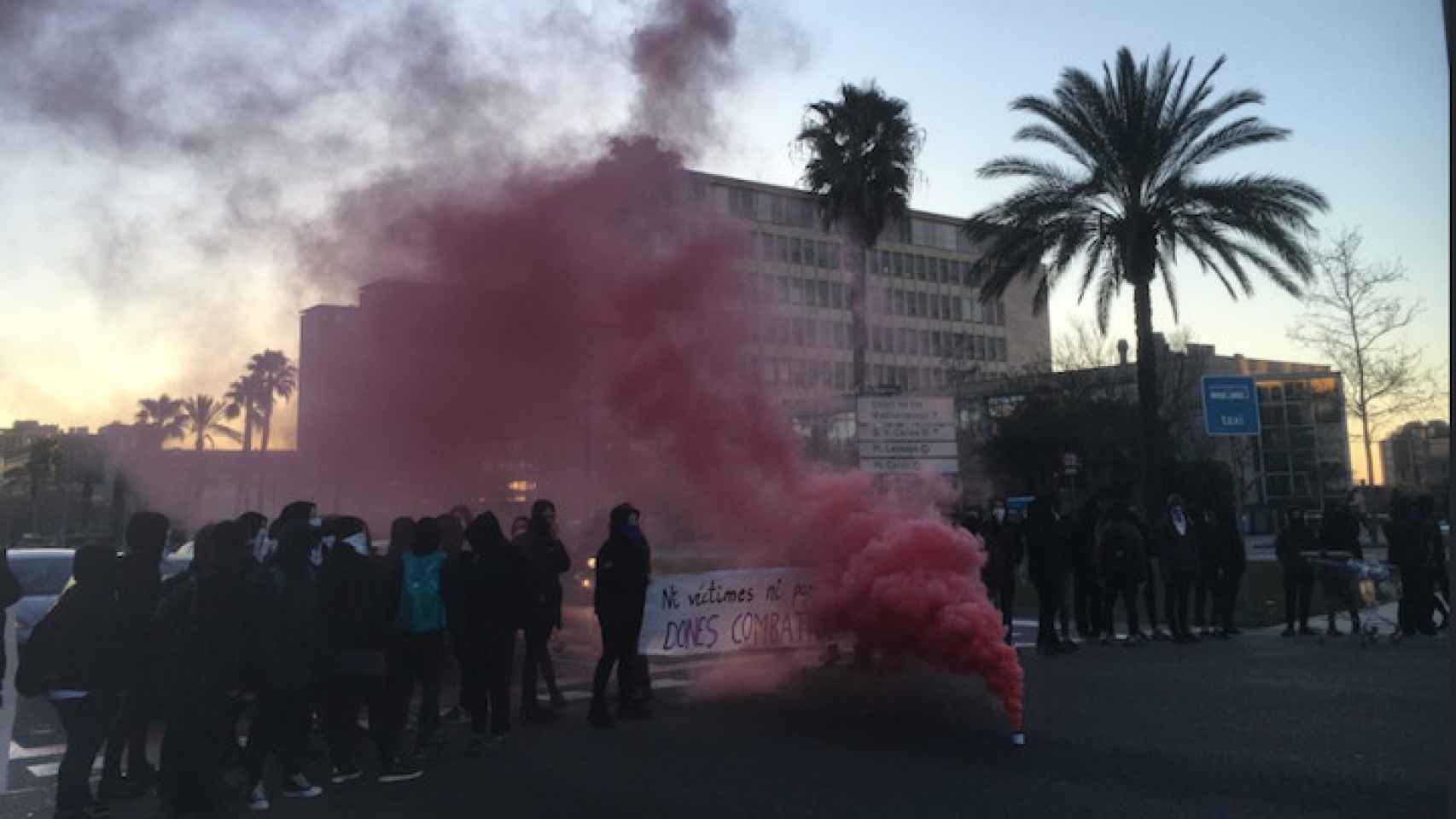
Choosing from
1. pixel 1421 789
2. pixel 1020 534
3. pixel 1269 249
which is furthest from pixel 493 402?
pixel 1269 249

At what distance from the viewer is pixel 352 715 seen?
24.4ft

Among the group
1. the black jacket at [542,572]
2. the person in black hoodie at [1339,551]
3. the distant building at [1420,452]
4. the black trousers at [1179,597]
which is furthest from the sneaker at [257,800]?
the distant building at [1420,452]

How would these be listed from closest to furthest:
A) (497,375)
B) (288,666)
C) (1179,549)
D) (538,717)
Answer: (288,666), (538,717), (1179,549), (497,375)

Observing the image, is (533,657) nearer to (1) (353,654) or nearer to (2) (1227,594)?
(1) (353,654)

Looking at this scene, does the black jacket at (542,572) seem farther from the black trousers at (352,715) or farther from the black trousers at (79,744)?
the black trousers at (79,744)

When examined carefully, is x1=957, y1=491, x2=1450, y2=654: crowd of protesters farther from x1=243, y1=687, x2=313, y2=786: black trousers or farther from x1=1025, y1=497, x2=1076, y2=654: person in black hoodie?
x1=243, y1=687, x2=313, y2=786: black trousers

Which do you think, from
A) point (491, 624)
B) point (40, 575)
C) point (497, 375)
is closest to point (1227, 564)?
point (491, 624)

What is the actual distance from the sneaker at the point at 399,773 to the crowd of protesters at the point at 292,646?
18 mm

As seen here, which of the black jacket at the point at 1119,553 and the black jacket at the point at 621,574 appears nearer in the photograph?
the black jacket at the point at 621,574

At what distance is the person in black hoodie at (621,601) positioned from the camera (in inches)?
342

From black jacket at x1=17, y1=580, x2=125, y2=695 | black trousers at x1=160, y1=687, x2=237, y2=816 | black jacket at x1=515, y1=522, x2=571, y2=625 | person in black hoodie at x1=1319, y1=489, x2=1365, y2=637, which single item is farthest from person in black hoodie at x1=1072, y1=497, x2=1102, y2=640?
black jacket at x1=17, y1=580, x2=125, y2=695

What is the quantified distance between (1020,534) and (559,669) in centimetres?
610

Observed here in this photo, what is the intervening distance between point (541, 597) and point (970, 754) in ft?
12.4

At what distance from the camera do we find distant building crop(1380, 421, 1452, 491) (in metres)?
21.3
